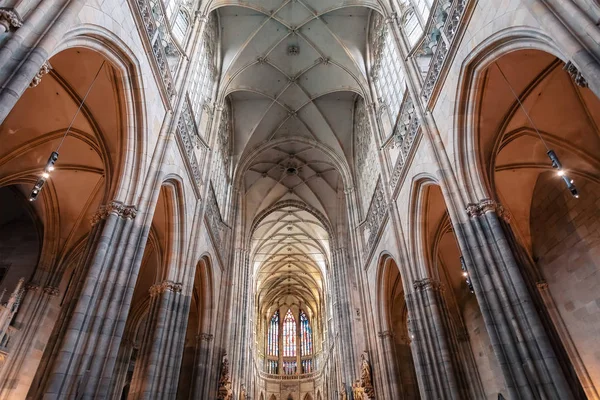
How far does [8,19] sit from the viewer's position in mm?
4398

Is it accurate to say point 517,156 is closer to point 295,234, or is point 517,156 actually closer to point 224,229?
point 224,229

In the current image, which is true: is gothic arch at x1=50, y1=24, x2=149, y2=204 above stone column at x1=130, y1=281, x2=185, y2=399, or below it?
above

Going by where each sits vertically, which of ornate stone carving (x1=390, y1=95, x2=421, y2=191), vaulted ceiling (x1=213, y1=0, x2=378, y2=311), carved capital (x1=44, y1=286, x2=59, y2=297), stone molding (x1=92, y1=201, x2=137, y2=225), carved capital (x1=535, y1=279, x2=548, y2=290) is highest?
vaulted ceiling (x1=213, y1=0, x2=378, y2=311)

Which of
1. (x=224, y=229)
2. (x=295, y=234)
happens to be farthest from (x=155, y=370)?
(x=295, y=234)

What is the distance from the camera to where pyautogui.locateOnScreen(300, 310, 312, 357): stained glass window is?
4488 cm

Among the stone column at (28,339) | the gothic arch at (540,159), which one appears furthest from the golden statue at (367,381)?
the stone column at (28,339)

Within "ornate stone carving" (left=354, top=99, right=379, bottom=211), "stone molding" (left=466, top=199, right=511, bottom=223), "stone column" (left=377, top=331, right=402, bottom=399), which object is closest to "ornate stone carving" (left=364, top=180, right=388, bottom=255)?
"ornate stone carving" (left=354, top=99, right=379, bottom=211)

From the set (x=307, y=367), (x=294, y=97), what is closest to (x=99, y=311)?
(x=294, y=97)

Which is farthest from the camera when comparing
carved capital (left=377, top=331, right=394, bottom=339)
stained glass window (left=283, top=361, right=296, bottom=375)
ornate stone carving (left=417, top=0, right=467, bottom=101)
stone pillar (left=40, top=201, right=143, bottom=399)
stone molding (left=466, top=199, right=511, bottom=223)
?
stained glass window (left=283, top=361, right=296, bottom=375)

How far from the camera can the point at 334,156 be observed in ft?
73.5

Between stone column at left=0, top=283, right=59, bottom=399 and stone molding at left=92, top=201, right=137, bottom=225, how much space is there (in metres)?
7.47

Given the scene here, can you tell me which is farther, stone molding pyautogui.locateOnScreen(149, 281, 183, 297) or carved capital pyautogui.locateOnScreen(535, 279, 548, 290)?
carved capital pyautogui.locateOnScreen(535, 279, 548, 290)

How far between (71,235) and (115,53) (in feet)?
28.5

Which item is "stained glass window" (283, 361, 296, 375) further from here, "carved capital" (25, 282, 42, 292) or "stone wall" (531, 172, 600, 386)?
"stone wall" (531, 172, 600, 386)
